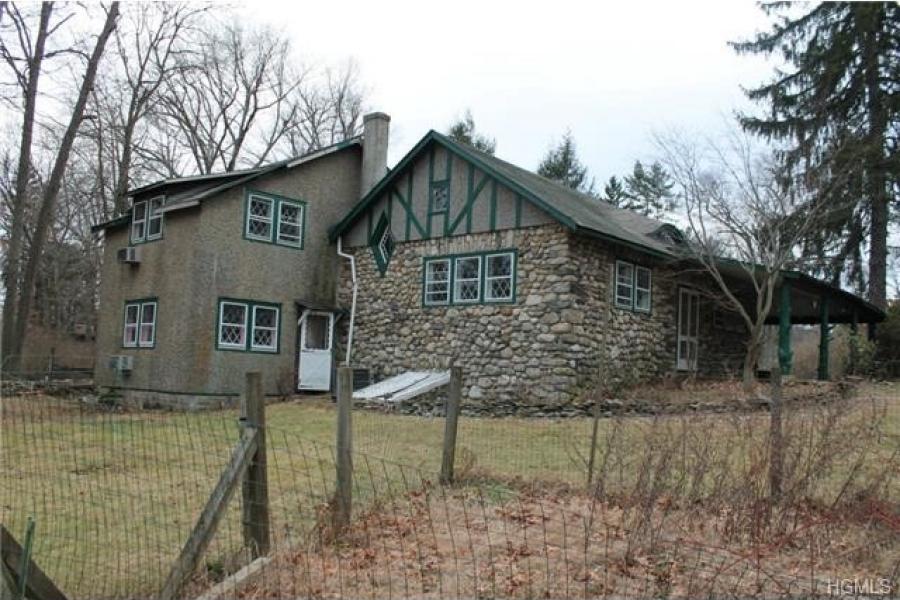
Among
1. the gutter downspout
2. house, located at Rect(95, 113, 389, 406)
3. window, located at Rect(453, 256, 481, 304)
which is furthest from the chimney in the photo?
window, located at Rect(453, 256, 481, 304)

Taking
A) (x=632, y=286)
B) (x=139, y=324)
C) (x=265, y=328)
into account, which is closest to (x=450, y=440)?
(x=632, y=286)

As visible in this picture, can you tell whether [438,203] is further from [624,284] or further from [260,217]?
[624,284]

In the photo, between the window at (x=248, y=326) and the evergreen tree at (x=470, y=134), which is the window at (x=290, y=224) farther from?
the evergreen tree at (x=470, y=134)

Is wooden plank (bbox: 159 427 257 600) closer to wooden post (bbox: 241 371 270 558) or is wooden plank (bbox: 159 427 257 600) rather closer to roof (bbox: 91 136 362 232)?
wooden post (bbox: 241 371 270 558)

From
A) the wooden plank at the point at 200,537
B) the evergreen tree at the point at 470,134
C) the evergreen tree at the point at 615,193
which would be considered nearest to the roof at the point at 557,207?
the wooden plank at the point at 200,537

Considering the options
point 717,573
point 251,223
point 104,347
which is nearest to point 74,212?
point 104,347

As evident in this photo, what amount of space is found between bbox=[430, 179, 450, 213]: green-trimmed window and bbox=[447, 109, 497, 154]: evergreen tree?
20.3 metres

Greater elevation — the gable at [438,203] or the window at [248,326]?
the gable at [438,203]

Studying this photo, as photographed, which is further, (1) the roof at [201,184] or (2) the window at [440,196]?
(2) the window at [440,196]

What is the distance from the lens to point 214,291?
1653cm

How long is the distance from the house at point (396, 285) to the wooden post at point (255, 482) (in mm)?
10042

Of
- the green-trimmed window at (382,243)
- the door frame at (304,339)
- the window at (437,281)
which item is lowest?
the door frame at (304,339)

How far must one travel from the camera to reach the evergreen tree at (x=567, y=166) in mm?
40156
